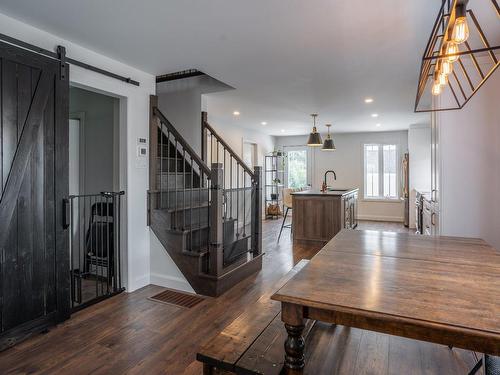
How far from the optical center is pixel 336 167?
8.93 meters

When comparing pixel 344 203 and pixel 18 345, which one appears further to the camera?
pixel 344 203

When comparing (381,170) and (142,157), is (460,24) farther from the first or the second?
(381,170)

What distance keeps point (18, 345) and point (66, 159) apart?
143 cm

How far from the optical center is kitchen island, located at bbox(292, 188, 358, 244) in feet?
17.7

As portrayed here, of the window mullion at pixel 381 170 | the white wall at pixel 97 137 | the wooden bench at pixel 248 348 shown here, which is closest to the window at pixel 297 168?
the window mullion at pixel 381 170

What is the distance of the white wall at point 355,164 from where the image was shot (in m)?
8.30

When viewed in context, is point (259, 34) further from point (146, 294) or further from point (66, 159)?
point (146, 294)

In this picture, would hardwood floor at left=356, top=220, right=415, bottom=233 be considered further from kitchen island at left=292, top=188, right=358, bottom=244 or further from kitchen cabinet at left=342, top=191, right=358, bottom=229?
kitchen island at left=292, top=188, right=358, bottom=244

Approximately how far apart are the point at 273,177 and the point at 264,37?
6860 millimetres

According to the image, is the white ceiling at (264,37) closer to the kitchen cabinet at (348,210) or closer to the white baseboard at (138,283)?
the kitchen cabinet at (348,210)

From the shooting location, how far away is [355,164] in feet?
28.6

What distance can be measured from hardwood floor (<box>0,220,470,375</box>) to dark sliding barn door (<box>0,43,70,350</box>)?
9.0 inches

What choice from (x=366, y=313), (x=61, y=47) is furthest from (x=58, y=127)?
(x=366, y=313)

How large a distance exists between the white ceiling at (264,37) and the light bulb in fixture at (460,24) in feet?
3.55
